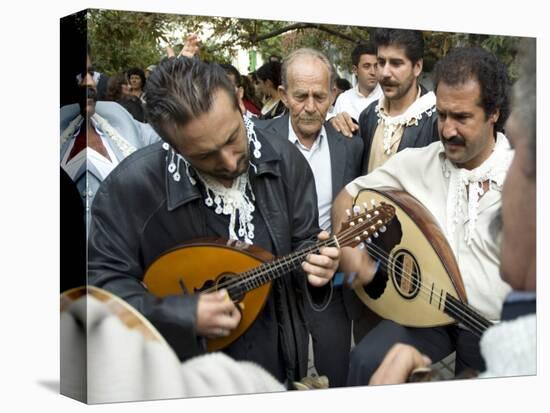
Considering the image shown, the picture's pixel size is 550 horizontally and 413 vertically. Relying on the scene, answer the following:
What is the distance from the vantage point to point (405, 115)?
875 cm

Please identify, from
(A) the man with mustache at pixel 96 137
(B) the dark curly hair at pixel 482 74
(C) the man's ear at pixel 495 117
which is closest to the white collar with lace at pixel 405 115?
(B) the dark curly hair at pixel 482 74

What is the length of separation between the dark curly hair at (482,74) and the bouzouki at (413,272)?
3.05 ft

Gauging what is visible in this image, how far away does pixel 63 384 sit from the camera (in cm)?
814

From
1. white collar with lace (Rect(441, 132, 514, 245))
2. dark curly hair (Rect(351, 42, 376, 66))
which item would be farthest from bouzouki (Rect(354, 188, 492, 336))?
dark curly hair (Rect(351, 42, 376, 66))

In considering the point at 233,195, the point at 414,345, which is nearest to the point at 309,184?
the point at 233,195

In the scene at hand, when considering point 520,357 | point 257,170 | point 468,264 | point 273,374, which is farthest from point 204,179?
point 520,357

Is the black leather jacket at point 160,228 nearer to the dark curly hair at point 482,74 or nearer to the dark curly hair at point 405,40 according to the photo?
the dark curly hair at point 405,40

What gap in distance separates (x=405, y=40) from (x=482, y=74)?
26.8 inches

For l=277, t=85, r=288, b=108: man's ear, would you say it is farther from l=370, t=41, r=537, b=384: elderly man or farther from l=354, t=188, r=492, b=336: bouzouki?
l=370, t=41, r=537, b=384: elderly man

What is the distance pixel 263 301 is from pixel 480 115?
225cm

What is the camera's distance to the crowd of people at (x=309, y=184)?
7730mm

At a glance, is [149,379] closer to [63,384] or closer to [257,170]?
[63,384]

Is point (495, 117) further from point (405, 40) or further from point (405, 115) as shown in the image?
point (405, 40)

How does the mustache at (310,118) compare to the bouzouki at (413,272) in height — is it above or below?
above
